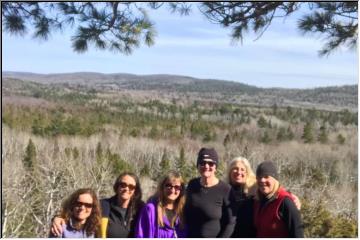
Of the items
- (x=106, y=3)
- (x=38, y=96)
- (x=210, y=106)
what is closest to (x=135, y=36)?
(x=106, y=3)

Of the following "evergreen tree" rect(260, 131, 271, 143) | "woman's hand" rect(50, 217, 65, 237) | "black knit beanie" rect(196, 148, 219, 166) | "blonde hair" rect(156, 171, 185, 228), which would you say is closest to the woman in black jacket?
"black knit beanie" rect(196, 148, 219, 166)

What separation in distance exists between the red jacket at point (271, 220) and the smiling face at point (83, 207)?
858 mm

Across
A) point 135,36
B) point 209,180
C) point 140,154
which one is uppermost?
point 135,36

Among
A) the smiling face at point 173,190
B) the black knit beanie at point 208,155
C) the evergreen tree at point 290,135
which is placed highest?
the black knit beanie at point 208,155

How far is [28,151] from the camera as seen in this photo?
21312 mm

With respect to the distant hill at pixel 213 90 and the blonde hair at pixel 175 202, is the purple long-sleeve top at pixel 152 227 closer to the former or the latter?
the blonde hair at pixel 175 202

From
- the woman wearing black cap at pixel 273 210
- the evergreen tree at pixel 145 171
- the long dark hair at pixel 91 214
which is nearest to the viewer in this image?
the woman wearing black cap at pixel 273 210

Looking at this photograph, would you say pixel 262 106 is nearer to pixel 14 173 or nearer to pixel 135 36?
pixel 14 173

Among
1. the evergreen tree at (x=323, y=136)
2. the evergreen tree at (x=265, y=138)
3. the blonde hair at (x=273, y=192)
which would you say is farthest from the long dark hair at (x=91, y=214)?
the evergreen tree at (x=323, y=136)

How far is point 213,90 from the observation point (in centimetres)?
6084

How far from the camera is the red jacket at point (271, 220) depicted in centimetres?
290

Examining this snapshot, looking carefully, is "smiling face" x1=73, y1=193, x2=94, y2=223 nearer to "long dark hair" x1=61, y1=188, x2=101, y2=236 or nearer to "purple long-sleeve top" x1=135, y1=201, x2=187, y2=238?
"long dark hair" x1=61, y1=188, x2=101, y2=236

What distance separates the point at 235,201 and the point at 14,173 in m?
11.3

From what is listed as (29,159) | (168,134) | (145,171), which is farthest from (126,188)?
(168,134)
